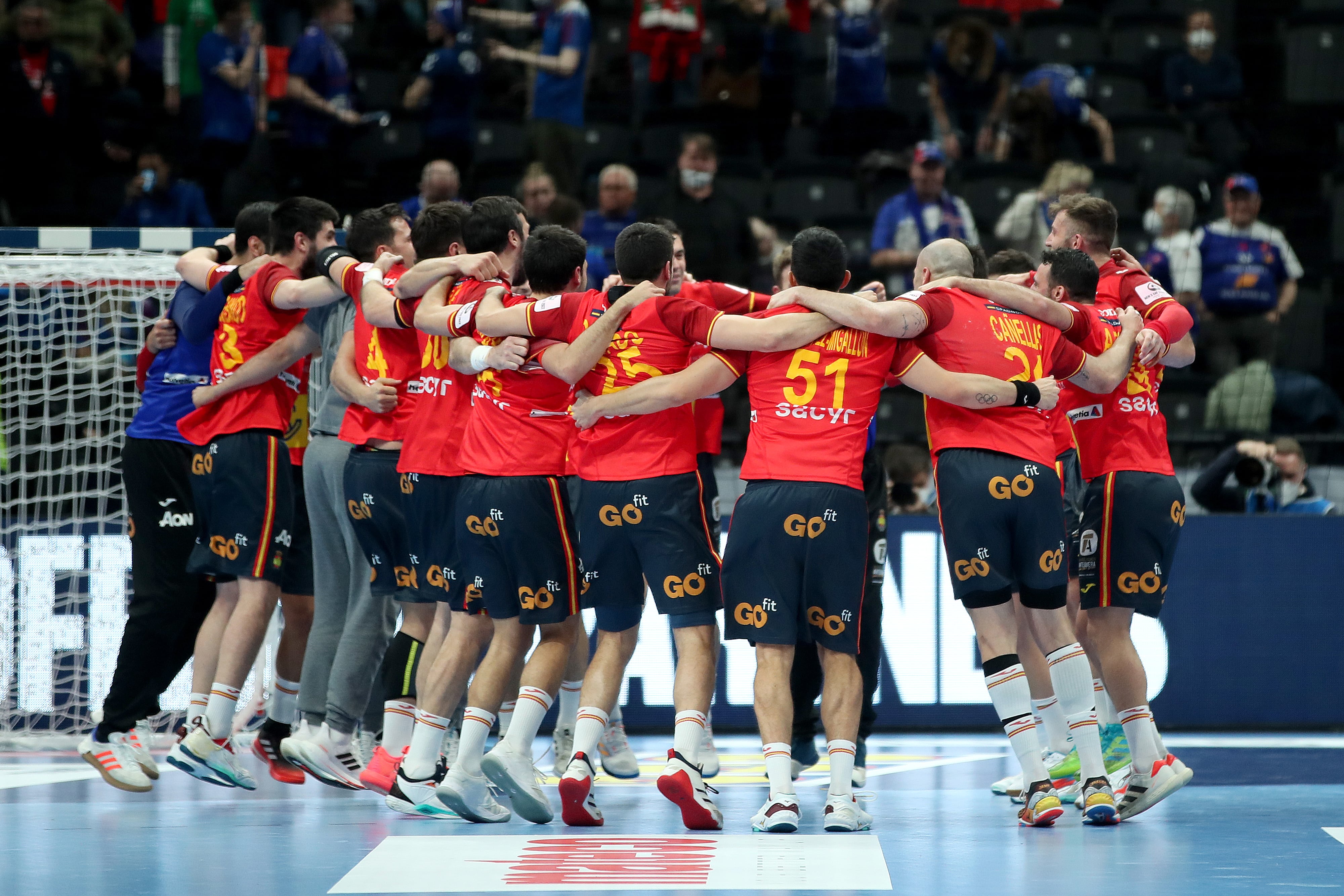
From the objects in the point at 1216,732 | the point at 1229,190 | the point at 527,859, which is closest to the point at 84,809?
the point at 527,859

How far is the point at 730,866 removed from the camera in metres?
5.23

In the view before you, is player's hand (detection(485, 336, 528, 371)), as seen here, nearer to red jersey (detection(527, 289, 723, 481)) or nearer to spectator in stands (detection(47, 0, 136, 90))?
red jersey (detection(527, 289, 723, 481))

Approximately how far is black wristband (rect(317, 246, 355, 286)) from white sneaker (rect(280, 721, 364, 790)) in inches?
84.2

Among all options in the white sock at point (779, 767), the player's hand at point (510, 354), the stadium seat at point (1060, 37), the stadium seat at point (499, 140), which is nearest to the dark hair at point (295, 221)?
the player's hand at point (510, 354)

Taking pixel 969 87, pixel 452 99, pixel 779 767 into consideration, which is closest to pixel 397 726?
pixel 779 767

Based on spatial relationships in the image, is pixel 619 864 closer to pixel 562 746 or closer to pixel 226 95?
pixel 562 746

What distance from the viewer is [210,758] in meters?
6.95

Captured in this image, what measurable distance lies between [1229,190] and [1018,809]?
6900 mm

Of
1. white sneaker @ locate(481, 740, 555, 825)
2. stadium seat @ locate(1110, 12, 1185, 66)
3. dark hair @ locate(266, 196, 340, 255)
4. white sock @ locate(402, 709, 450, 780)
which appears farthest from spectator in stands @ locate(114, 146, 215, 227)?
stadium seat @ locate(1110, 12, 1185, 66)

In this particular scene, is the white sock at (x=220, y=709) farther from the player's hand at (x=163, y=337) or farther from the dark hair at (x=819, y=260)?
the dark hair at (x=819, y=260)

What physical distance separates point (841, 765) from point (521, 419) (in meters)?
1.93

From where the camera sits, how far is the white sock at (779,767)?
590 cm

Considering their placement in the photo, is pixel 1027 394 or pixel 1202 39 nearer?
pixel 1027 394

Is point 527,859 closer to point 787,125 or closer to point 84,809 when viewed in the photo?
point 84,809
